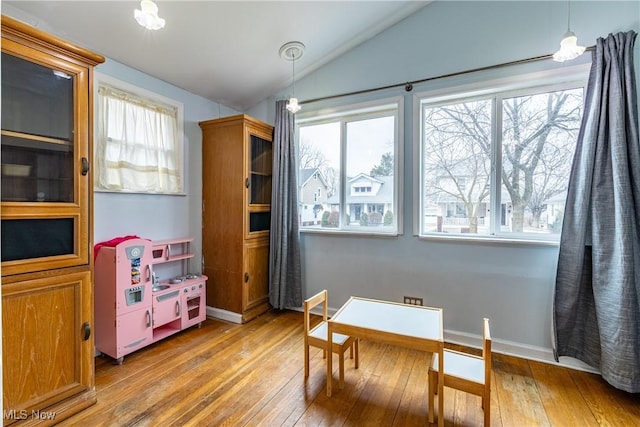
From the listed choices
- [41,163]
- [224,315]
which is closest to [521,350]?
[224,315]

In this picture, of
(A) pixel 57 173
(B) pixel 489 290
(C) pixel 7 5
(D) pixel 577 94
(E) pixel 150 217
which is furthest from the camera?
(E) pixel 150 217

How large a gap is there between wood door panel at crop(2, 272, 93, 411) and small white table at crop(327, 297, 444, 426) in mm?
1525

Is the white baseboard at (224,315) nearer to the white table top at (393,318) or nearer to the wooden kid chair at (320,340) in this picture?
the wooden kid chair at (320,340)

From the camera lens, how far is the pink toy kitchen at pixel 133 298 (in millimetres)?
2361

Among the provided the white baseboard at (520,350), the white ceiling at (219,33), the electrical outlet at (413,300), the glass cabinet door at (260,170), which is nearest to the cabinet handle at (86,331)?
the glass cabinet door at (260,170)

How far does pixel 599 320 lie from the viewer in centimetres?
215

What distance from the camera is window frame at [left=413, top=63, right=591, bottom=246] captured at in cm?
245

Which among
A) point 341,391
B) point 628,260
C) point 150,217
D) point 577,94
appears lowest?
point 341,391

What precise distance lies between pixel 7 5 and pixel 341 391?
336cm

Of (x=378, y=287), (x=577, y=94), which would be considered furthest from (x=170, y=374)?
(x=577, y=94)

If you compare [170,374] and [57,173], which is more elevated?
[57,173]

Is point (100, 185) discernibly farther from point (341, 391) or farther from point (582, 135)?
point (582, 135)

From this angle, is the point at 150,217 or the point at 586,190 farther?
the point at 150,217

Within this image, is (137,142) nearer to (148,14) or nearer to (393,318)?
(148,14)
